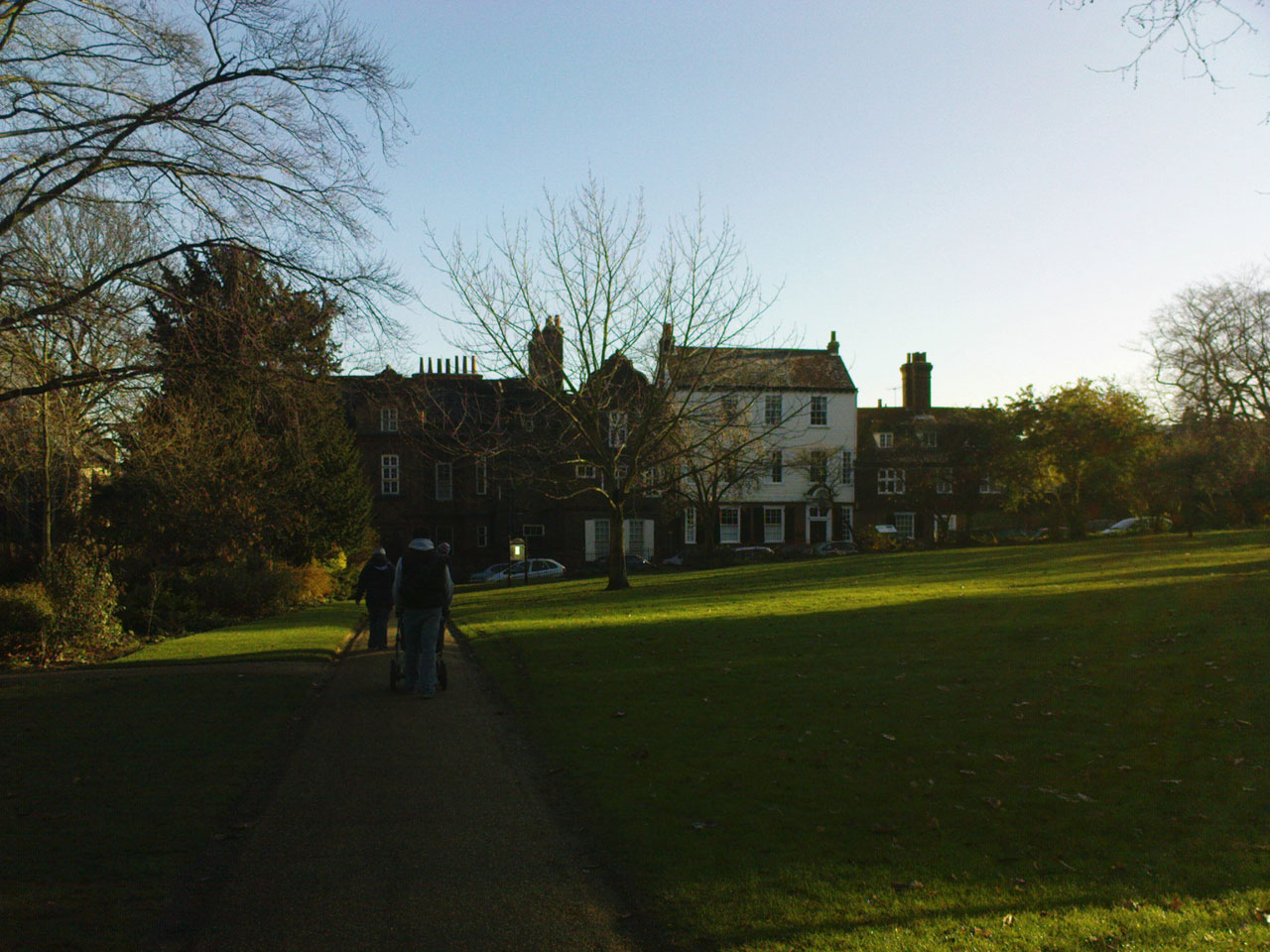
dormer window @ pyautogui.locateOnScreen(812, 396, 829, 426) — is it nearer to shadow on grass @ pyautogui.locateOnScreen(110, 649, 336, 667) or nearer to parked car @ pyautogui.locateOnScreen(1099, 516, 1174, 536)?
parked car @ pyautogui.locateOnScreen(1099, 516, 1174, 536)

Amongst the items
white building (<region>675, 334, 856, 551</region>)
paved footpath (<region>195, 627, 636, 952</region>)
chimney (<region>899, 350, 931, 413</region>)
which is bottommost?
paved footpath (<region>195, 627, 636, 952</region>)

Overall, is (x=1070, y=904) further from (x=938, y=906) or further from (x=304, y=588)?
(x=304, y=588)

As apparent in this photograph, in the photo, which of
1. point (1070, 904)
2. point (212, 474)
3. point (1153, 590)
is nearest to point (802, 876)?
point (1070, 904)

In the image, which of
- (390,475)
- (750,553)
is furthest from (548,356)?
(390,475)

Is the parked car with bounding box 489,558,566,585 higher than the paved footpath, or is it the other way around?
the paved footpath

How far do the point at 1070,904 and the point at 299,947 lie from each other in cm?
383

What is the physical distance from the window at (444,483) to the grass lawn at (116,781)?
1762 inches

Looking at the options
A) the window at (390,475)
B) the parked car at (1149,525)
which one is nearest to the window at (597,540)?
A: the window at (390,475)

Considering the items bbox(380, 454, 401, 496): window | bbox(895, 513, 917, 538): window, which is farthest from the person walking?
bbox(895, 513, 917, 538): window

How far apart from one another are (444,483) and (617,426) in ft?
94.3

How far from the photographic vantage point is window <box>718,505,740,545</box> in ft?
196

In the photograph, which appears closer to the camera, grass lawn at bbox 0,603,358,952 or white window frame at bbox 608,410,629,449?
grass lawn at bbox 0,603,358,952

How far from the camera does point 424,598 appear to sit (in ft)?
39.3

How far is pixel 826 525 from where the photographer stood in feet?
199
